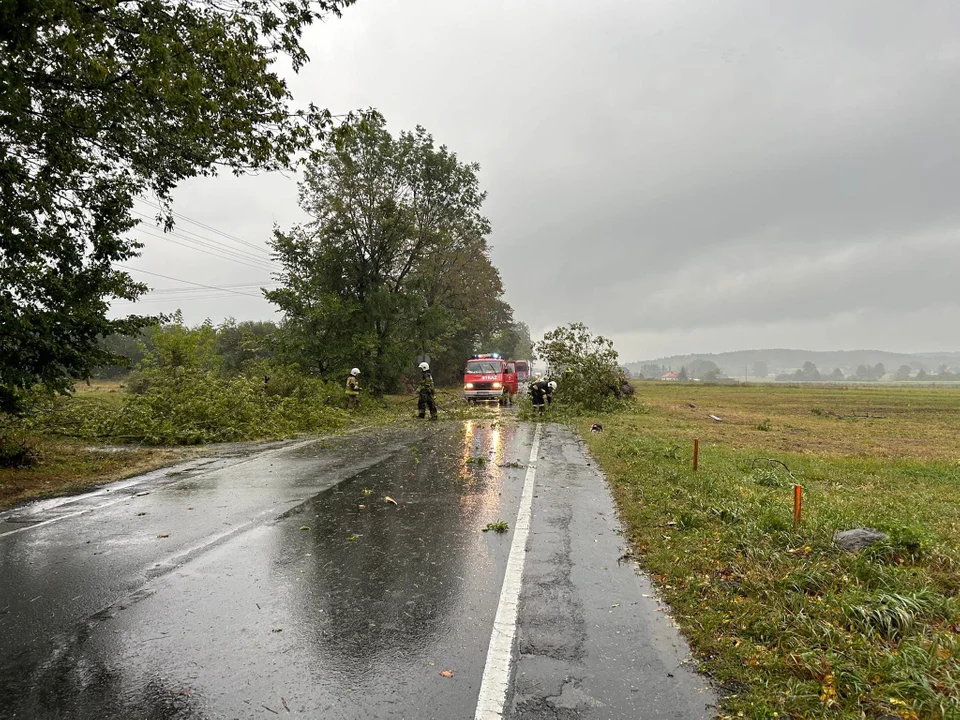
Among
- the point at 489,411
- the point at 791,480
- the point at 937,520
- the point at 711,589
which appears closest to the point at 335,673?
the point at 711,589

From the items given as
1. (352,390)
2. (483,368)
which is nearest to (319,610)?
(352,390)

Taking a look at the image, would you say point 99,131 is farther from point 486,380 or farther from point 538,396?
point 486,380

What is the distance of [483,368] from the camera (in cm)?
2803

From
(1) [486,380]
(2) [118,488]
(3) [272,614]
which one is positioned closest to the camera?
(3) [272,614]

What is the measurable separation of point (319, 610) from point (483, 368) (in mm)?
23937

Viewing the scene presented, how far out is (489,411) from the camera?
2245 centimetres

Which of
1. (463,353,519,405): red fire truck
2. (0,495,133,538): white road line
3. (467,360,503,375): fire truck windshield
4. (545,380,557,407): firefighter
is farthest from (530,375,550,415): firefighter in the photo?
(0,495,133,538): white road line

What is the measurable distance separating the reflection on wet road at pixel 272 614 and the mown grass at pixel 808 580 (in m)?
1.61

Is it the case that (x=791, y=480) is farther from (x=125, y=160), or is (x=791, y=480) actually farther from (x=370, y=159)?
(x=370, y=159)

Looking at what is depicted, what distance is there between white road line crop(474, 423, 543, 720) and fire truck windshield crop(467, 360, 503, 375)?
21.3m

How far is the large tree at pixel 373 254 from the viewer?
25.3m

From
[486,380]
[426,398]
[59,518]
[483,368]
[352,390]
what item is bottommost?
[59,518]

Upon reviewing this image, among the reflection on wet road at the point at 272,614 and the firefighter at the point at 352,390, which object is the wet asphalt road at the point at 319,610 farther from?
the firefighter at the point at 352,390

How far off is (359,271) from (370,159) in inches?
232
